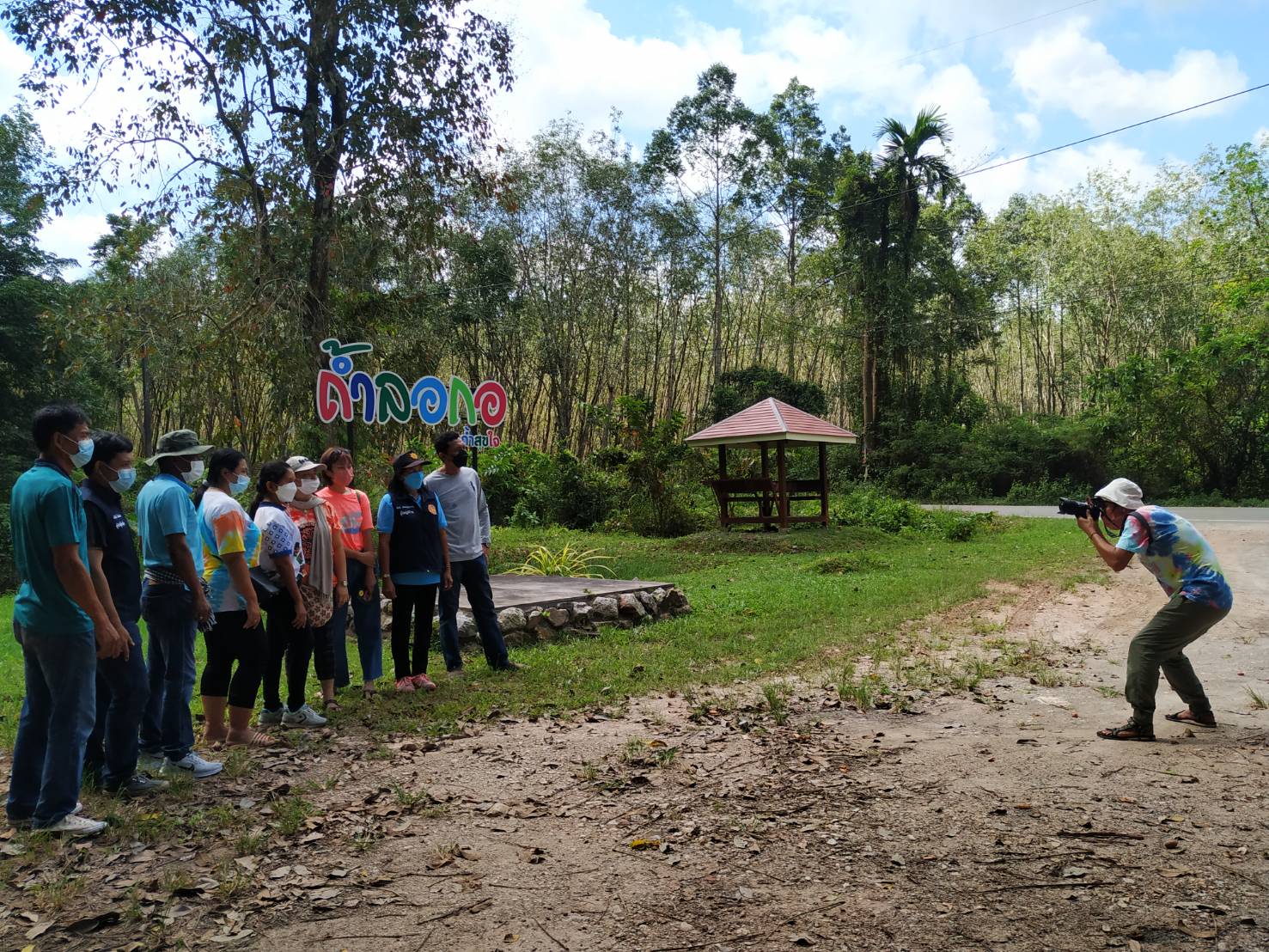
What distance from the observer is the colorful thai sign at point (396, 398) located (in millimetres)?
8727

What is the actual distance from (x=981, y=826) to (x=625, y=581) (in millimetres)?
5713

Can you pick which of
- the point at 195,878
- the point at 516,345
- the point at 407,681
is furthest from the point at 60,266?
the point at 195,878

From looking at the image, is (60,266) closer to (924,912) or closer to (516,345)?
(516,345)

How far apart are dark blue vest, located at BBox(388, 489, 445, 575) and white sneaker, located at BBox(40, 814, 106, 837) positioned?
7.96 ft

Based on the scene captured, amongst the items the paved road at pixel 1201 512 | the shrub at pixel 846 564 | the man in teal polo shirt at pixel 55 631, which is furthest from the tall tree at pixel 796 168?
the man in teal polo shirt at pixel 55 631

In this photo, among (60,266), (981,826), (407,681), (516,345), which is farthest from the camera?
(516,345)

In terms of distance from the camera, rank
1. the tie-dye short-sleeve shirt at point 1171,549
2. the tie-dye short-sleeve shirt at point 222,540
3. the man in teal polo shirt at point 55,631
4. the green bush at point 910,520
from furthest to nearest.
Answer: the green bush at point 910,520 < the tie-dye short-sleeve shirt at point 1171,549 < the tie-dye short-sleeve shirt at point 222,540 < the man in teal polo shirt at point 55,631

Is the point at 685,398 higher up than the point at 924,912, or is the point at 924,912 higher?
the point at 685,398

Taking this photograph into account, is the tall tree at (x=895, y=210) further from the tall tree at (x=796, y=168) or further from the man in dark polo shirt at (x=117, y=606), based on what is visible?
the man in dark polo shirt at (x=117, y=606)

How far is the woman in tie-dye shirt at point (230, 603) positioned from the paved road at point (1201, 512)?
16.6m

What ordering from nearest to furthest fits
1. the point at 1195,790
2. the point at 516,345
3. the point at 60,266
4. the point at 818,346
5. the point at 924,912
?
the point at 924,912 → the point at 1195,790 → the point at 60,266 → the point at 516,345 → the point at 818,346

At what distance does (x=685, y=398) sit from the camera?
3478cm

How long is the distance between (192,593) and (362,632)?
1764 mm

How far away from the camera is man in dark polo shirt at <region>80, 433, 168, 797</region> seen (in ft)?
12.6
